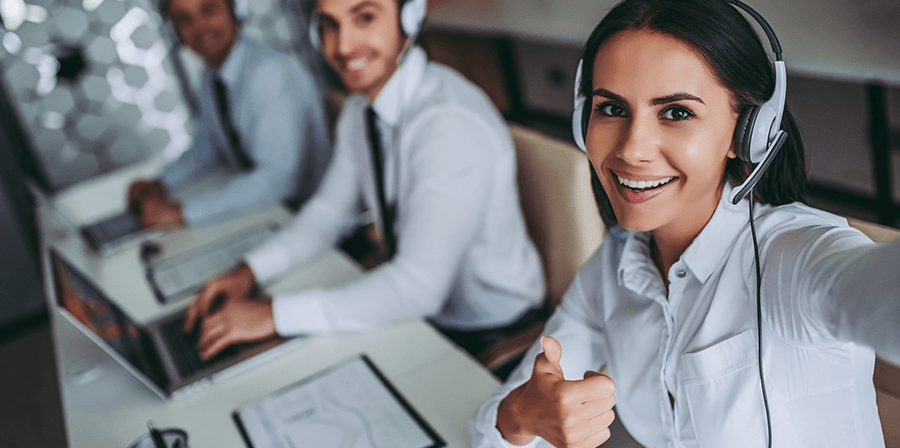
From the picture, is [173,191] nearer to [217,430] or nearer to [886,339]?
[217,430]

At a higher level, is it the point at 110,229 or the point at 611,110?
the point at 611,110

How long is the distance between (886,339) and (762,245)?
188 millimetres

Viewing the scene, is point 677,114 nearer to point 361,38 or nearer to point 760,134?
point 760,134

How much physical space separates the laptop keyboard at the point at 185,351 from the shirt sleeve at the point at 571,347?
534 millimetres

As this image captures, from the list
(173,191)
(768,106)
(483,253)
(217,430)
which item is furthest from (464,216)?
(173,191)

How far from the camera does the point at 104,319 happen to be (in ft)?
3.40

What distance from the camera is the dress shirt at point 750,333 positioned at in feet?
1.57

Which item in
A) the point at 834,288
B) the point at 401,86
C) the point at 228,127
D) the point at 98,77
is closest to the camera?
the point at 834,288

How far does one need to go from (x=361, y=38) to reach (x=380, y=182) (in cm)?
34

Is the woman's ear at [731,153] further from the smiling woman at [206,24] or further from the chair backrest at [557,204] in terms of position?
the smiling woman at [206,24]

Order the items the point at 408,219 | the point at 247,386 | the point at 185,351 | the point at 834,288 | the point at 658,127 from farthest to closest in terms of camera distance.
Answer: the point at 408,219
the point at 185,351
the point at 247,386
the point at 658,127
the point at 834,288

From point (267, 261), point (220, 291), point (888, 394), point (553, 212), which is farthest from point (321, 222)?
point (888, 394)

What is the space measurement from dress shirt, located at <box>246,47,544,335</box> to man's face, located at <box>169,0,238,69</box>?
2.47 ft

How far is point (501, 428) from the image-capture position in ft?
2.43
